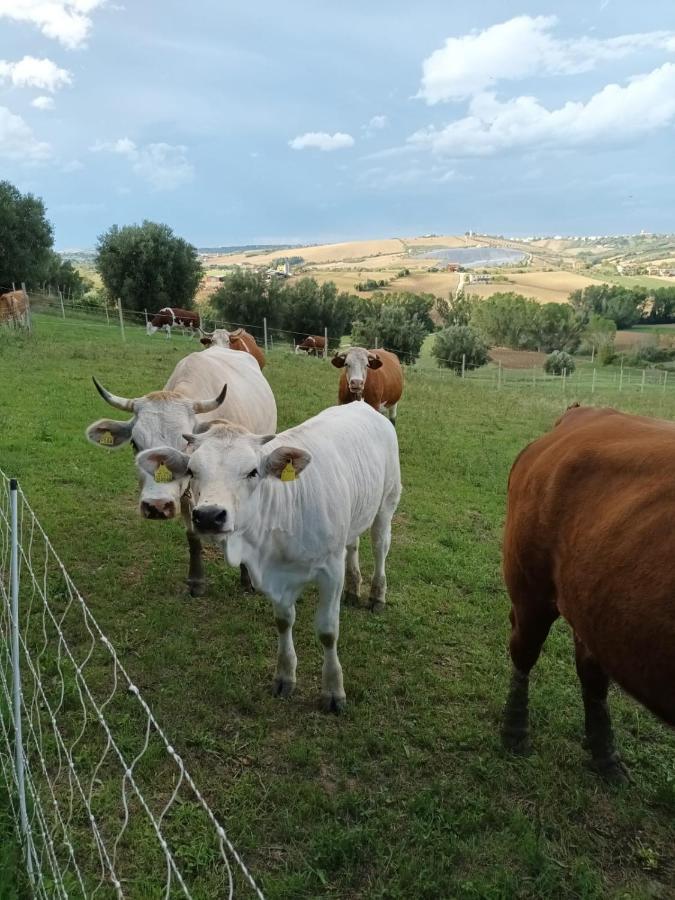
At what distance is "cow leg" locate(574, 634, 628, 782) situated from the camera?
386 centimetres

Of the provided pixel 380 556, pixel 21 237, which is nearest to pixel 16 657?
pixel 380 556

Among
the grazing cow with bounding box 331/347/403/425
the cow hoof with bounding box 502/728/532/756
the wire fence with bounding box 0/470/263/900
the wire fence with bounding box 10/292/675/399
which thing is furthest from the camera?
the wire fence with bounding box 10/292/675/399

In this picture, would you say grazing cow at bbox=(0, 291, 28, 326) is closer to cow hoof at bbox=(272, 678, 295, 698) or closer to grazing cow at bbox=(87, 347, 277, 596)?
grazing cow at bbox=(87, 347, 277, 596)

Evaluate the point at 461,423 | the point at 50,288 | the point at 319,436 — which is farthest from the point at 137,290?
the point at 319,436

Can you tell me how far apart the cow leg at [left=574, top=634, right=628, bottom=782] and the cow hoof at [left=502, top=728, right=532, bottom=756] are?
1.24 ft

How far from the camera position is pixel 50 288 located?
38.5m

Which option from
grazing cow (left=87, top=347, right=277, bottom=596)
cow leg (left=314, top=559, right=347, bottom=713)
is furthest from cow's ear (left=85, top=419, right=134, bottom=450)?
cow leg (left=314, top=559, right=347, bottom=713)

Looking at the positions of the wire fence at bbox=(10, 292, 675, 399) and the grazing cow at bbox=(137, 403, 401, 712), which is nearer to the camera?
the grazing cow at bbox=(137, 403, 401, 712)

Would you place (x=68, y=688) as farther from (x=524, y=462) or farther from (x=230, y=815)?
(x=524, y=462)

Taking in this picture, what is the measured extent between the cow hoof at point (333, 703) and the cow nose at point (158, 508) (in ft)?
5.30

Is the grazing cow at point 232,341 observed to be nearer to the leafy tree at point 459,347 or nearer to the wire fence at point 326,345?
the wire fence at point 326,345

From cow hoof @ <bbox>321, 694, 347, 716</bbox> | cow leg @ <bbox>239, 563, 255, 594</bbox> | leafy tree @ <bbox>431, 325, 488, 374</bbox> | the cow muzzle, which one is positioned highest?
the cow muzzle

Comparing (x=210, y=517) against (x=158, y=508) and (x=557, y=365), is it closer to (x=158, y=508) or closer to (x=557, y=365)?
(x=158, y=508)

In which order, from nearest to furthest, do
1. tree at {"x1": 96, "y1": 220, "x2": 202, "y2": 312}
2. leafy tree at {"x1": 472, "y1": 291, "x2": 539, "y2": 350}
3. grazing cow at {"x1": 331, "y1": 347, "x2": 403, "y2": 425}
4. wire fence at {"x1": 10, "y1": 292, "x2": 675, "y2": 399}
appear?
grazing cow at {"x1": 331, "y1": 347, "x2": 403, "y2": 425} → wire fence at {"x1": 10, "y1": 292, "x2": 675, "y2": 399} → tree at {"x1": 96, "y1": 220, "x2": 202, "y2": 312} → leafy tree at {"x1": 472, "y1": 291, "x2": 539, "y2": 350}
